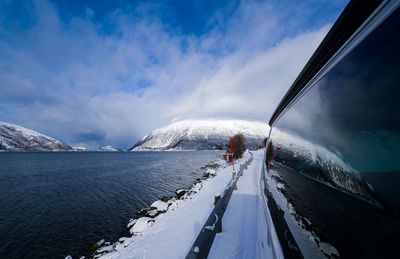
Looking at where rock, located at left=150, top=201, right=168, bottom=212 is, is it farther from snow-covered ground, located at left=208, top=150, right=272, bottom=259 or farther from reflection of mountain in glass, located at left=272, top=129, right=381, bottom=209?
reflection of mountain in glass, located at left=272, top=129, right=381, bottom=209

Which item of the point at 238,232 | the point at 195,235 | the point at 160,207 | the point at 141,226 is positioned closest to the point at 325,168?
the point at 238,232

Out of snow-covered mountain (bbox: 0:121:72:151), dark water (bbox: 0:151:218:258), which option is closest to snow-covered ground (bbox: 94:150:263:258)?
dark water (bbox: 0:151:218:258)

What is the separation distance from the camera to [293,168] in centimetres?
230

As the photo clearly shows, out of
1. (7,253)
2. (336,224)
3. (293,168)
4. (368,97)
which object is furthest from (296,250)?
(7,253)

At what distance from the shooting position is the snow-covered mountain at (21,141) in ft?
505

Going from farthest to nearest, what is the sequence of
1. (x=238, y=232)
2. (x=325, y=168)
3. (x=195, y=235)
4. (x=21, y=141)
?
(x=21, y=141)
(x=195, y=235)
(x=238, y=232)
(x=325, y=168)

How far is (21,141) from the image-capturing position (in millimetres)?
166625

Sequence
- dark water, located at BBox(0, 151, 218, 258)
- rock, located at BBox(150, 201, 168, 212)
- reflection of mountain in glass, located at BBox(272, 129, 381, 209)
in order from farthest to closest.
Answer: rock, located at BBox(150, 201, 168, 212) < dark water, located at BBox(0, 151, 218, 258) < reflection of mountain in glass, located at BBox(272, 129, 381, 209)

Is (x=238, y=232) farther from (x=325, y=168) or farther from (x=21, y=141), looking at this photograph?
(x=21, y=141)

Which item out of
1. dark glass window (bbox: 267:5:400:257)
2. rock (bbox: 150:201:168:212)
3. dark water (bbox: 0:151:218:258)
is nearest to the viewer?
dark glass window (bbox: 267:5:400:257)

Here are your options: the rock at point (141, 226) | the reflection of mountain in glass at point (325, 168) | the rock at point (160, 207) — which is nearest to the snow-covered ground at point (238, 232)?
the reflection of mountain in glass at point (325, 168)

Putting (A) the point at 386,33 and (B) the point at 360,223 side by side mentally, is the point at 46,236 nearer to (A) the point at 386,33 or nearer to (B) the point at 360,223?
(B) the point at 360,223

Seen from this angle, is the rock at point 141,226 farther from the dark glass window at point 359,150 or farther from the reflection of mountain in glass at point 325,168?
the dark glass window at point 359,150

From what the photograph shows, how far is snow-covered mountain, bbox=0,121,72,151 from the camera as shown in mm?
154000
